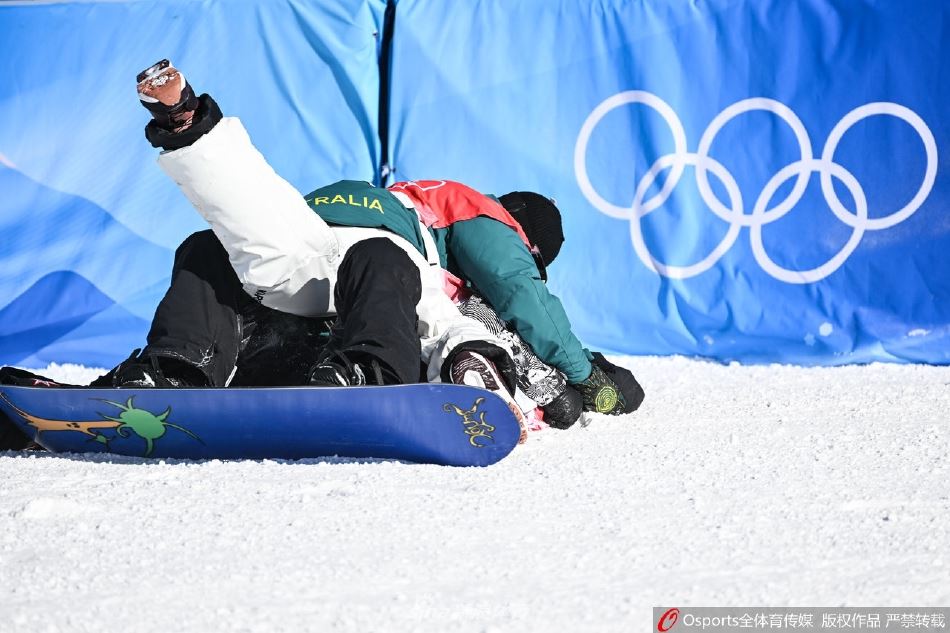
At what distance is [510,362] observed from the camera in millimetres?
3266

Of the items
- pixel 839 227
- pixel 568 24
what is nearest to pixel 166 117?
pixel 568 24

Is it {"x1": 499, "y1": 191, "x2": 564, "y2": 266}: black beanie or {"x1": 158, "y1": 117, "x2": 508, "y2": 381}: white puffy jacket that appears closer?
{"x1": 158, "y1": 117, "x2": 508, "y2": 381}: white puffy jacket

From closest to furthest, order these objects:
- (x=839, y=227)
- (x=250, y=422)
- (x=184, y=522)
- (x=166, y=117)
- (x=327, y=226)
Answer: (x=184, y=522) → (x=166, y=117) → (x=250, y=422) → (x=327, y=226) → (x=839, y=227)

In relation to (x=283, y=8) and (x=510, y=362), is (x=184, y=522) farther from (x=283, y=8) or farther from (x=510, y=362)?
(x=283, y=8)

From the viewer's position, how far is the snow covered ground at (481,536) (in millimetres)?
1908

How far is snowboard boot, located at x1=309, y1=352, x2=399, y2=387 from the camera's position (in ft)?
9.37

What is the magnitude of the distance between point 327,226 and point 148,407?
729 mm

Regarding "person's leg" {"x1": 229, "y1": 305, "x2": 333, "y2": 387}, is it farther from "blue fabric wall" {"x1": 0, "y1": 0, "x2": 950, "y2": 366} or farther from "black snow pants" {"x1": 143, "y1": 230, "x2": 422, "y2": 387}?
"blue fabric wall" {"x1": 0, "y1": 0, "x2": 950, "y2": 366}

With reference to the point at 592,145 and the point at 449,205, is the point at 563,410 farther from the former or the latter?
the point at 592,145

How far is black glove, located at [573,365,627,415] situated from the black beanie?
468 millimetres

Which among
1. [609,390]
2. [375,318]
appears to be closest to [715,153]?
[609,390]

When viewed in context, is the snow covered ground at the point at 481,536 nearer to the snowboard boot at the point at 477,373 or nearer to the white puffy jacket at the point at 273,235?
the snowboard boot at the point at 477,373

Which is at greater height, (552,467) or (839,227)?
(839,227)

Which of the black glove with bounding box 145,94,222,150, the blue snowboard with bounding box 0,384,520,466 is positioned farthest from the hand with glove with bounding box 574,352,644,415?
the black glove with bounding box 145,94,222,150
